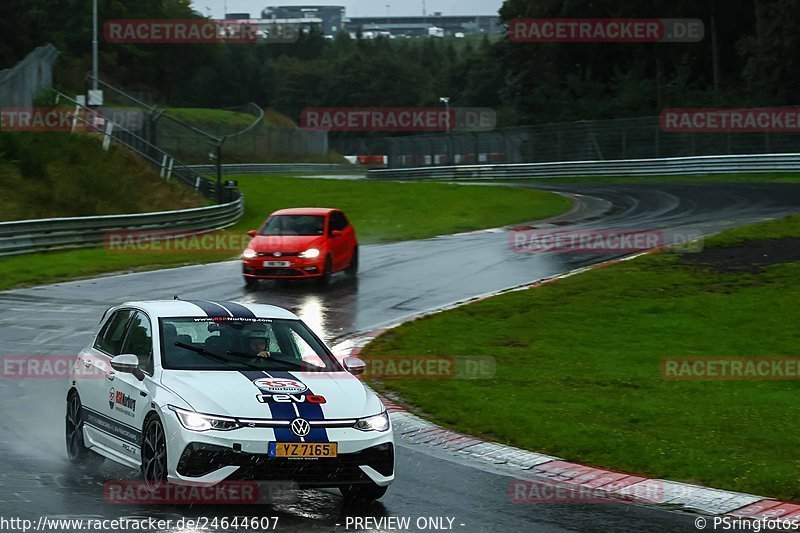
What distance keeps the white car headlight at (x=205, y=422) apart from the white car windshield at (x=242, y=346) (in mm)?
843

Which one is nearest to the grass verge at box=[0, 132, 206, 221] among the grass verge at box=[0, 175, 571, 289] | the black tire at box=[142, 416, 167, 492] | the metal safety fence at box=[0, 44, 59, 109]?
the metal safety fence at box=[0, 44, 59, 109]

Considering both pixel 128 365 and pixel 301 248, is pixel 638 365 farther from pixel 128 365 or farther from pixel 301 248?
pixel 301 248

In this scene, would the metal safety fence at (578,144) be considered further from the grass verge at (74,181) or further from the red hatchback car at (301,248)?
the red hatchback car at (301,248)

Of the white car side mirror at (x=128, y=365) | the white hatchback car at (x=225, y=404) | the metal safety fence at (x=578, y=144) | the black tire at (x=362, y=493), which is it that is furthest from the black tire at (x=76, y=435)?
the metal safety fence at (x=578, y=144)

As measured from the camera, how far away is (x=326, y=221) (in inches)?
976

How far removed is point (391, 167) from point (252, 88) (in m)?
93.5

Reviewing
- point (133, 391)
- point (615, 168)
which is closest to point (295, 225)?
point (133, 391)

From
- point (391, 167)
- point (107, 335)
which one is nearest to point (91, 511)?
point (107, 335)

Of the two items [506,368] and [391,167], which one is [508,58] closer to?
[391,167]

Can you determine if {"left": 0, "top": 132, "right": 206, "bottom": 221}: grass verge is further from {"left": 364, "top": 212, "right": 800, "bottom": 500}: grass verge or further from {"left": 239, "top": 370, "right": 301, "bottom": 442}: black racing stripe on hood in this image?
{"left": 239, "top": 370, "right": 301, "bottom": 442}: black racing stripe on hood

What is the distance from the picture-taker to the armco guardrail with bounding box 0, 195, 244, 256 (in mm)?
28312

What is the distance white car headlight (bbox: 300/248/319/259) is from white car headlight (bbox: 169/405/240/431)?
15267 millimetres

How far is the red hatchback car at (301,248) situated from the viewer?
23.5 metres

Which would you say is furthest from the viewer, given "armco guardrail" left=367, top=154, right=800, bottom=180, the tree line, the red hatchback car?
the tree line
